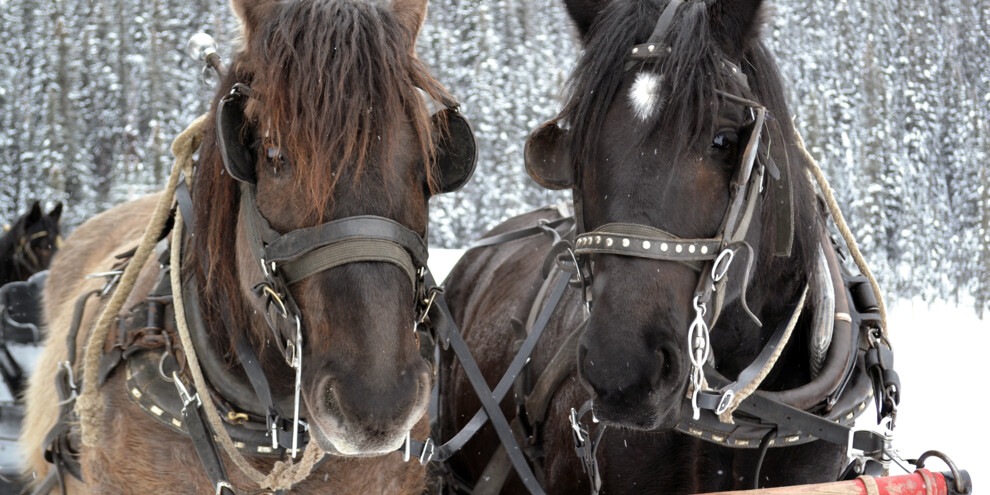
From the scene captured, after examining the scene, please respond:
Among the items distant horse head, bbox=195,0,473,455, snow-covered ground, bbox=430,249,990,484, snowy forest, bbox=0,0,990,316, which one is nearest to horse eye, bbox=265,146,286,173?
distant horse head, bbox=195,0,473,455

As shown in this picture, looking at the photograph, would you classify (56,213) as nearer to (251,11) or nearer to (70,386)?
(70,386)

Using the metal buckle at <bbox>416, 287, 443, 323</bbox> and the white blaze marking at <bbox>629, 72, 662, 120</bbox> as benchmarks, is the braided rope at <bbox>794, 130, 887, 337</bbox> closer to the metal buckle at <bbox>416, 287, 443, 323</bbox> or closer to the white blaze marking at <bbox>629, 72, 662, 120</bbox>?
the white blaze marking at <bbox>629, 72, 662, 120</bbox>

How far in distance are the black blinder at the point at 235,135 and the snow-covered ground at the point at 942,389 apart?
256 cm

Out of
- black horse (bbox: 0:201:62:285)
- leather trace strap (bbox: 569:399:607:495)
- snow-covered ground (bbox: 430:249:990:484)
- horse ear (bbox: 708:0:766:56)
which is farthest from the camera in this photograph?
snow-covered ground (bbox: 430:249:990:484)

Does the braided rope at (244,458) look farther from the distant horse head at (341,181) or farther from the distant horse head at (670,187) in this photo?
the distant horse head at (670,187)

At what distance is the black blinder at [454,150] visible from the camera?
244 centimetres

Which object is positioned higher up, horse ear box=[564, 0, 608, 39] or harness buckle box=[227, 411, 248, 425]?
horse ear box=[564, 0, 608, 39]

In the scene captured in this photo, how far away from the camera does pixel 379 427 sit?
76.0 inches

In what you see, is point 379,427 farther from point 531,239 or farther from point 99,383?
point 531,239

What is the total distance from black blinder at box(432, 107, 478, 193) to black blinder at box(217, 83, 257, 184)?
530 mm

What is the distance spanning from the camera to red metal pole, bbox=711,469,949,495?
2229 millimetres

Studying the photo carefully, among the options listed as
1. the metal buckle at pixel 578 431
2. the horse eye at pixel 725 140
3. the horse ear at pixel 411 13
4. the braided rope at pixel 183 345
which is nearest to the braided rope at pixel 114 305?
the braided rope at pixel 183 345

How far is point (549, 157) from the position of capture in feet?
8.88

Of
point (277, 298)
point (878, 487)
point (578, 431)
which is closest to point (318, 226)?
point (277, 298)
